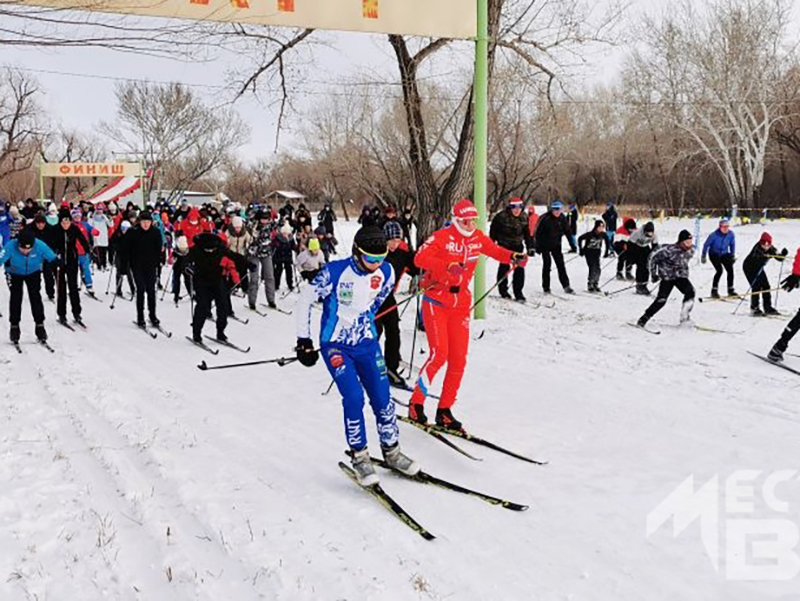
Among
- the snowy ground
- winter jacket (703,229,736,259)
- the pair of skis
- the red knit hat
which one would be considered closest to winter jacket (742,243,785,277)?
winter jacket (703,229,736,259)

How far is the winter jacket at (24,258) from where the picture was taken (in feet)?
30.9

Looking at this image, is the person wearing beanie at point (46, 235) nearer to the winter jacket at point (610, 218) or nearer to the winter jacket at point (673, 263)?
the winter jacket at point (673, 263)

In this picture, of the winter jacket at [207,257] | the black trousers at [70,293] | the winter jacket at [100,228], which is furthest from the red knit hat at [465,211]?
the winter jacket at [100,228]

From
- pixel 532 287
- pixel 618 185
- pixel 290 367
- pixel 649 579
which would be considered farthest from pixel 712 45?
A: pixel 649 579

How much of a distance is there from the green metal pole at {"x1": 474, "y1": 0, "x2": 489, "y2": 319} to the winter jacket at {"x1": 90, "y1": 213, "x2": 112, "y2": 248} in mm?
12141

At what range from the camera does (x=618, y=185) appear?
1839 inches

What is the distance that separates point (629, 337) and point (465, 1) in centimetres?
594

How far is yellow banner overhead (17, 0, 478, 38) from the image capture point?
873 centimetres

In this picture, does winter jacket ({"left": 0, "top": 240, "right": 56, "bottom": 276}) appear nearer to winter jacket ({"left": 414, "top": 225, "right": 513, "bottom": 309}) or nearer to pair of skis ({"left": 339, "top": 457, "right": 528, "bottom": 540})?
winter jacket ({"left": 414, "top": 225, "right": 513, "bottom": 309})

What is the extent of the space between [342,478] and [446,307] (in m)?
1.92

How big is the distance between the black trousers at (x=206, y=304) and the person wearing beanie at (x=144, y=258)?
144cm

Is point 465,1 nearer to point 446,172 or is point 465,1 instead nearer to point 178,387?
point 178,387

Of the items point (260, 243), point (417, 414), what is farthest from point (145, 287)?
point (417, 414)

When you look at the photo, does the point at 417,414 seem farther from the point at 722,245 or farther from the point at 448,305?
the point at 722,245
